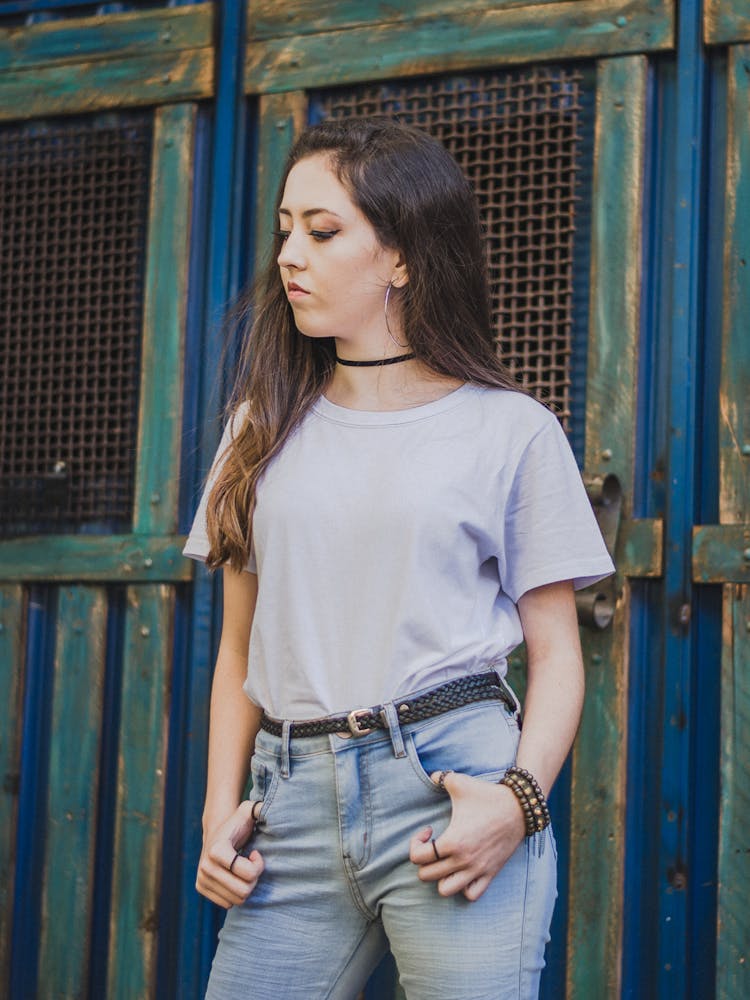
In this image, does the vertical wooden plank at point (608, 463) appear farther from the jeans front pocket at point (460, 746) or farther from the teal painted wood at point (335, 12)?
the jeans front pocket at point (460, 746)

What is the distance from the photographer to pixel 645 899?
2965 millimetres

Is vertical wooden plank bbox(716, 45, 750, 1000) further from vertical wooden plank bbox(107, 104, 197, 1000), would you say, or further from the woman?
vertical wooden plank bbox(107, 104, 197, 1000)

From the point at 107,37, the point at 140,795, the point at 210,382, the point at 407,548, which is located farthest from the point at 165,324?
the point at 407,548

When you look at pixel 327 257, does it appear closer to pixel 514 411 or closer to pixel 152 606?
pixel 514 411

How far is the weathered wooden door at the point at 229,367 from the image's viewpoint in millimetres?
2957

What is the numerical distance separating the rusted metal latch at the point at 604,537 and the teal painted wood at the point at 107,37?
5.05ft

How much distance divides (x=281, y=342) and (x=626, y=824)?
1.35 meters

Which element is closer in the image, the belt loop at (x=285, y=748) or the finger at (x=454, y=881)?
the finger at (x=454, y=881)

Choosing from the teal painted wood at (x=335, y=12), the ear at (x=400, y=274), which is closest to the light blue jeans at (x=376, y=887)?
the ear at (x=400, y=274)

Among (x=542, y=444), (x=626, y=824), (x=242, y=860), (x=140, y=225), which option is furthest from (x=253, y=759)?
(x=140, y=225)

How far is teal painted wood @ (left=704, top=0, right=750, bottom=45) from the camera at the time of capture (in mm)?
3047

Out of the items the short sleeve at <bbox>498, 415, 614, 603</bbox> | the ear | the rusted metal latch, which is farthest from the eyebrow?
the rusted metal latch

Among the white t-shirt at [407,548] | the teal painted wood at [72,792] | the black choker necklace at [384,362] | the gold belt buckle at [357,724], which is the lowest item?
the teal painted wood at [72,792]

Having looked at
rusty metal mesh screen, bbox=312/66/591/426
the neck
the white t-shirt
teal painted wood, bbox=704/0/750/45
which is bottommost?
the white t-shirt
